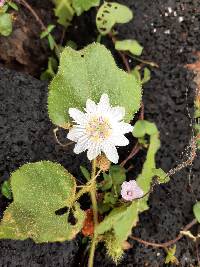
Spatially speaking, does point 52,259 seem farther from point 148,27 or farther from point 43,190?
point 148,27

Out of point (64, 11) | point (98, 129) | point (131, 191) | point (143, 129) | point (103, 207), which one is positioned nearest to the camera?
point (98, 129)

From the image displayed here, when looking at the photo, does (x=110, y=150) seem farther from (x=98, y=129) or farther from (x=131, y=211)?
(x=131, y=211)

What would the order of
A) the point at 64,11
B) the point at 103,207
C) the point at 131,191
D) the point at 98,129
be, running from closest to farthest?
the point at 98,129, the point at 131,191, the point at 103,207, the point at 64,11

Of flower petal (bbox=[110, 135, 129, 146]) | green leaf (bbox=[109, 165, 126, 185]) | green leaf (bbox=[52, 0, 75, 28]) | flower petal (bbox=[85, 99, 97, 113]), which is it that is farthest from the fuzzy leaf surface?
green leaf (bbox=[52, 0, 75, 28])

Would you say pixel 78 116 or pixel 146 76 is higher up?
pixel 78 116

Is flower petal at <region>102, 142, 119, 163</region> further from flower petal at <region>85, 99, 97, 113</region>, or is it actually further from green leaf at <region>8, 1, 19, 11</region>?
green leaf at <region>8, 1, 19, 11</region>

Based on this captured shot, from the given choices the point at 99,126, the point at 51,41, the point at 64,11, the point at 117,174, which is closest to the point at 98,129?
the point at 99,126

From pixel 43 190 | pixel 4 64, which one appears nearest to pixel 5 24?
pixel 4 64
